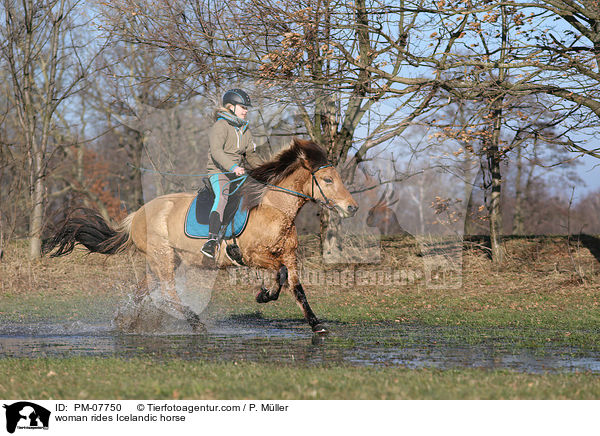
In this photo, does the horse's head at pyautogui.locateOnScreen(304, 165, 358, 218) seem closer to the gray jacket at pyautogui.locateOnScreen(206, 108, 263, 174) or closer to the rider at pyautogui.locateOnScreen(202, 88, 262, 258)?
the rider at pyautogui.locateOnScreen(202, 88, 262, 258)

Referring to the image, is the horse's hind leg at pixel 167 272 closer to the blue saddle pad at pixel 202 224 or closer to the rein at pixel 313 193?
the blue saddle pad at pixel 202 224

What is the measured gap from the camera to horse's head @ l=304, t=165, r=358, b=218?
949 centimetres

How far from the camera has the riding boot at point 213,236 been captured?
1065cm

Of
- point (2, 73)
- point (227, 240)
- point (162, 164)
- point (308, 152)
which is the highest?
point (2, 73)

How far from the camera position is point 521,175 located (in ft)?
112

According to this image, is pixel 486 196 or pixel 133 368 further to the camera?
pixel 486 196

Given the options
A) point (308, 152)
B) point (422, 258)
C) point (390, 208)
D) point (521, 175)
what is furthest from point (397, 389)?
point (521, 175)

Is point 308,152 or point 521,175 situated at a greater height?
point 521,175

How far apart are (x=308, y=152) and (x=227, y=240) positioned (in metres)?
1.99

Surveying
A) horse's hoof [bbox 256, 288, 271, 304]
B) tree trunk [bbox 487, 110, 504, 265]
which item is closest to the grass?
tree trunk [bbox 487, 110, 504, 265]

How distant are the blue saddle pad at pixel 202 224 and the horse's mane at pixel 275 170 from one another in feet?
0.63

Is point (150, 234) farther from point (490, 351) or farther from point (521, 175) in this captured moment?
point (521, 175)
